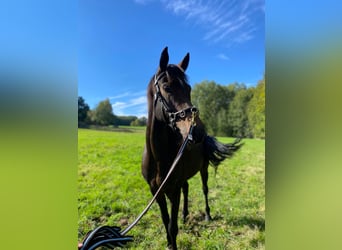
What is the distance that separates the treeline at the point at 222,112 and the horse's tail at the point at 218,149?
16cm

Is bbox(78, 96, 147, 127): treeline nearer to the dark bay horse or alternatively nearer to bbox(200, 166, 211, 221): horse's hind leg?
the dark bay horse

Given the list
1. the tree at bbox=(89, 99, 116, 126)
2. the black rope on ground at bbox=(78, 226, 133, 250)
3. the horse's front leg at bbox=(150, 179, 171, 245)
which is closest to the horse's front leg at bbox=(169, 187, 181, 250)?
the horse's front leg at bbox=(150, 179, 171, 245)

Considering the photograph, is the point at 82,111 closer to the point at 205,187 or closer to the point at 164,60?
the point at 164,60

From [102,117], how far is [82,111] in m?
0.24

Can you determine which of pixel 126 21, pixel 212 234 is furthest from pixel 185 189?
pixel 126 21

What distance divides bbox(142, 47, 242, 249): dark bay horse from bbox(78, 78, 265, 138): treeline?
0.71 feet

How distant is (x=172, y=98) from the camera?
6.04 feet

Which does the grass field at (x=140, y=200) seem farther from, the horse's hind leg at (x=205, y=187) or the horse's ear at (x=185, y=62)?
the horse's ear at (x=185, y=62)

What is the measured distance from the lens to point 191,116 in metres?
1.69

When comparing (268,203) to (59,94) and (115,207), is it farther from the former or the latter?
(115,207)

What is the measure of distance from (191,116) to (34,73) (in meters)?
1.00

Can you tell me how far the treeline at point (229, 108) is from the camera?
6.92ft

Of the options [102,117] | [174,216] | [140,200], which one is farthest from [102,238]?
[102,117]

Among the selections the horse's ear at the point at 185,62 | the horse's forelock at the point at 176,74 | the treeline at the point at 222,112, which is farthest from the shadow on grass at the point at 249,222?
the horse's ear at the point at 185,62
